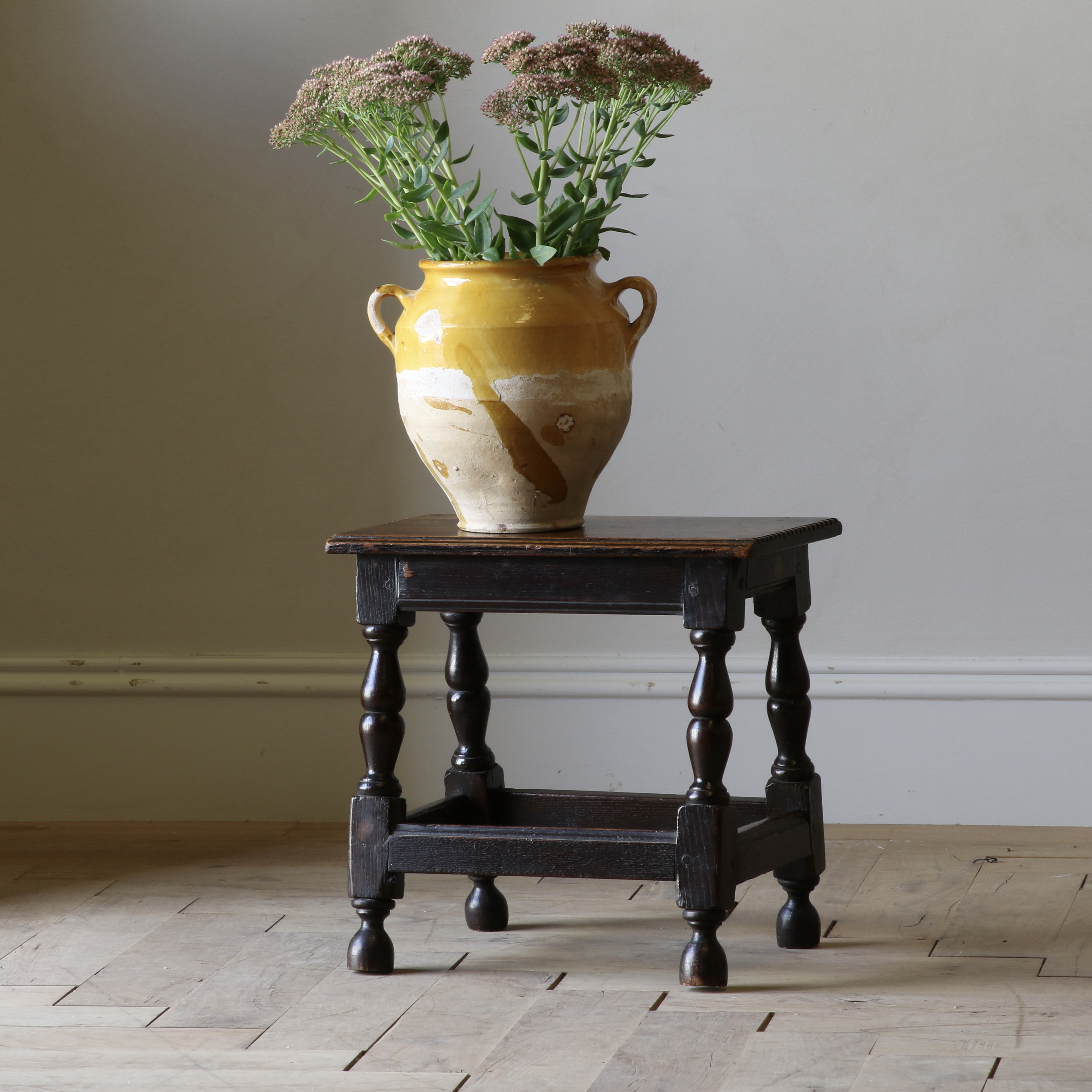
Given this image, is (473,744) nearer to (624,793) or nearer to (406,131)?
(624,793)

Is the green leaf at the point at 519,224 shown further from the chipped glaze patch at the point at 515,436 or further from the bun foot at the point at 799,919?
the bun foot at the point at 799,919

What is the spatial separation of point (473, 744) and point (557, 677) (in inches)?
21.0

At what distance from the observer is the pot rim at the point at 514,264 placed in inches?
68.0

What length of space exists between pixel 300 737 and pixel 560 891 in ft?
1.93

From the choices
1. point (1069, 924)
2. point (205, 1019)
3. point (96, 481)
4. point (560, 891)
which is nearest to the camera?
point (205, 1019)

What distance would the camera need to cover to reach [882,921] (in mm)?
1944

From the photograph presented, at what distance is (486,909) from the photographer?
6.31ft

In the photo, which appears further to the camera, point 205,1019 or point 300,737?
point 300,737

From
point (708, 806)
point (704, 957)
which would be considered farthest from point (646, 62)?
point (704, 957)

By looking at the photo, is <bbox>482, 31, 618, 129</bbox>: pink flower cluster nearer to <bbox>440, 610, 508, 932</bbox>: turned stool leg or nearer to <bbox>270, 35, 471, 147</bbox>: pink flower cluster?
<bbox>270, 35, 471, 147</bbox>: pink flower cluster

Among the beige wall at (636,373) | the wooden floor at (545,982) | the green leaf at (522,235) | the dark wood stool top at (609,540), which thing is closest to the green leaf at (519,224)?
the green leaf at (522,235)

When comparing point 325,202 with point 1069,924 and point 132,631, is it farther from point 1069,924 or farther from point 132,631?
point 1069,924

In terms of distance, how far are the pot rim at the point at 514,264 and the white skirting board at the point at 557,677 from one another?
865 mm

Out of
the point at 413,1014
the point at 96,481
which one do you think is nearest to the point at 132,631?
the point at 96,481
